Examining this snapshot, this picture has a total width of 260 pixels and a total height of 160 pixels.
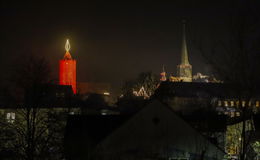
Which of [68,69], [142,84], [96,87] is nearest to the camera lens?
[142,84]

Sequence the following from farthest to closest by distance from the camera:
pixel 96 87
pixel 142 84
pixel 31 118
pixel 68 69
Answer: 1. pixel 96 87
2. pixel 68 69
3. pixel 142 84
4. pixel 31 118

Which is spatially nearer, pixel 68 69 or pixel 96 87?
pixel 68 69

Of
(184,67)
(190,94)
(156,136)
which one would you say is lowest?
(156,136)

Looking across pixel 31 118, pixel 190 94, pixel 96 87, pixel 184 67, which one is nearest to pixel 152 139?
pixel 31 118

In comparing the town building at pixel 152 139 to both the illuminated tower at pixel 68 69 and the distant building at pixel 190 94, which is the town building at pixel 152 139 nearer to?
the distant building at pixel 190 94

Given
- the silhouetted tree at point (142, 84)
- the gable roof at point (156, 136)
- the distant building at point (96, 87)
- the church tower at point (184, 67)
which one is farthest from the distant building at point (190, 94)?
the church tower at point (184, 67)

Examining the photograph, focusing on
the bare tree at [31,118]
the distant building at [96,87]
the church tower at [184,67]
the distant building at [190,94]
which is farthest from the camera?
the church tower at [184,67]

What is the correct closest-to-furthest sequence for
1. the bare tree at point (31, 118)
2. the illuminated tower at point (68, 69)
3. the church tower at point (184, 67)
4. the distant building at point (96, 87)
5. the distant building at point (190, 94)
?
the bare tree at point (31, 118)
the distant building at point (190, 94)
the illuminated tower at point (68, 69)
the distant building at point (96, 87)
the church tower at point (184, 67)

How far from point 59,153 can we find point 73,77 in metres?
61.1

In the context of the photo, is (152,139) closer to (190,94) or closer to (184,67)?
(190,94)

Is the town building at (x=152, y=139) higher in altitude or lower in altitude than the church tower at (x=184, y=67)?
lower

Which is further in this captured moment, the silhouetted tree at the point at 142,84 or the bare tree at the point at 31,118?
the silhouetted tree at the point at 142,84

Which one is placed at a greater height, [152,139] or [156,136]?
[156,136]

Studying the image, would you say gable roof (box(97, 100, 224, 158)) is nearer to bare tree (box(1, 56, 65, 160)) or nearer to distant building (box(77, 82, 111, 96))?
bare tree (box(1, 56, 65, 160))
